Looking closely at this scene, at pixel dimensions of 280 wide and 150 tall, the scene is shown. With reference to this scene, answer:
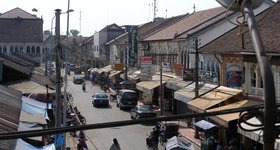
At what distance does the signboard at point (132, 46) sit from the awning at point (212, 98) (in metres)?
25.3

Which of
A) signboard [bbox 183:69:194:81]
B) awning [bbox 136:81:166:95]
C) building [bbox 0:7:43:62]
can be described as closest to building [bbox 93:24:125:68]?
building [bbox 0:7:43:62]

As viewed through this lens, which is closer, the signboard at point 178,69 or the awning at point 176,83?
the awning at point 176,83

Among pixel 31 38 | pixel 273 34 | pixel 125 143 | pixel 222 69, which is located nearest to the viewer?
pixel 273 34

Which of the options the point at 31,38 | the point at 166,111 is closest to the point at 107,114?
the point at 166,111

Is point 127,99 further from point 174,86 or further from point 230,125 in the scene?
point 230,125

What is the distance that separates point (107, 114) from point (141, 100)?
416 inches

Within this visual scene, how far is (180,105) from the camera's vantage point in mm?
37625

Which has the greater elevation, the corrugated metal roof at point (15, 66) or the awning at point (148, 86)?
the corrugated metal roof at point (15, 66)

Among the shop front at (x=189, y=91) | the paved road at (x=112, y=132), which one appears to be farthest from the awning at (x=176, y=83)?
the paved road at (x=112, y=132)

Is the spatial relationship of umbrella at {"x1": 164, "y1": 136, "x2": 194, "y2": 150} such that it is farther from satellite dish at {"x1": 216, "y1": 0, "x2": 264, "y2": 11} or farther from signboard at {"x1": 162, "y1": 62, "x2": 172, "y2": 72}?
signboard at {"x1": 162, "y1": 62, "x2": 172, "y2": 72}

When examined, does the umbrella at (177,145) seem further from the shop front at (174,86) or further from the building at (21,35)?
the building at (21,35)

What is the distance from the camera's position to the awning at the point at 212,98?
24.3m

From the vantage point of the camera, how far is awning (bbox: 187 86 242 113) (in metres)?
24.3

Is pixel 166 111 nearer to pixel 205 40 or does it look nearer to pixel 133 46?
pixel 205 40
